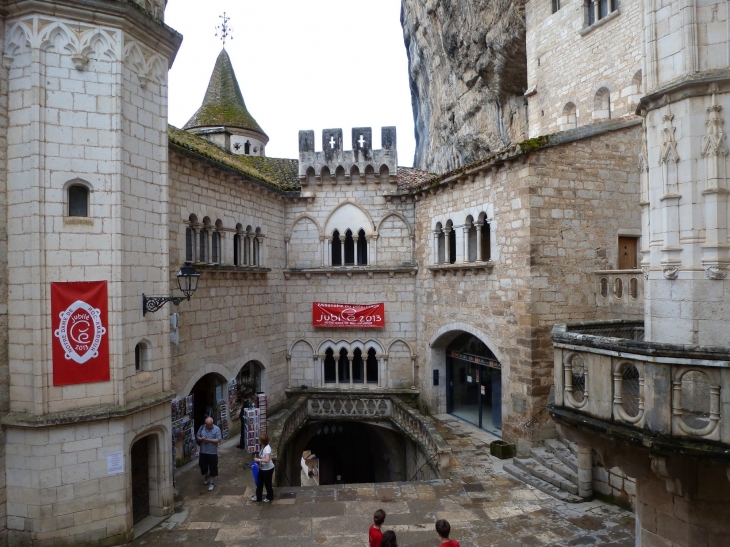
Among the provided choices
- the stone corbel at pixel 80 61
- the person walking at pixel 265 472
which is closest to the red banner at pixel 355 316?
the person walking at pixel 265 472

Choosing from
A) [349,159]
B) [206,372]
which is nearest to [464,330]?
[349,159]

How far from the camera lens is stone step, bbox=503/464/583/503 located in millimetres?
10408

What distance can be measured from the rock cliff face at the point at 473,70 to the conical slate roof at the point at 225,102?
11.1m

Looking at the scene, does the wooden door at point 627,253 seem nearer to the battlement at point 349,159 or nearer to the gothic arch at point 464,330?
the gothic arch at point 464,330

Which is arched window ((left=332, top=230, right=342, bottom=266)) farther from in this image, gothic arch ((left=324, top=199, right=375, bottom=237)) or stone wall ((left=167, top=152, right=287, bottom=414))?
stone wall ((left=167, top=152, right=287, bottom=414))

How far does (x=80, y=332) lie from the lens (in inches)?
340

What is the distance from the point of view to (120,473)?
8875 millimetres

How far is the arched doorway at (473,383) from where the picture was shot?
15.7 meters

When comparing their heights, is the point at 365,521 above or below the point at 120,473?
below

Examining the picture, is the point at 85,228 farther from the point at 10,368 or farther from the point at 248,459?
the point at 248,459

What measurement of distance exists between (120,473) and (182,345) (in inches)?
173

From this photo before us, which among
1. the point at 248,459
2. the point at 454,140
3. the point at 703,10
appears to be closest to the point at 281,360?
the point at 248,459

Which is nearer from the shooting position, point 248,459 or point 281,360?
point 248,459

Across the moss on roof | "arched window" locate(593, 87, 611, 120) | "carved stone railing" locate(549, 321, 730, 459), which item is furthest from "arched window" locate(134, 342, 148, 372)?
"arched window" locate(593, 87, 611, 120)
